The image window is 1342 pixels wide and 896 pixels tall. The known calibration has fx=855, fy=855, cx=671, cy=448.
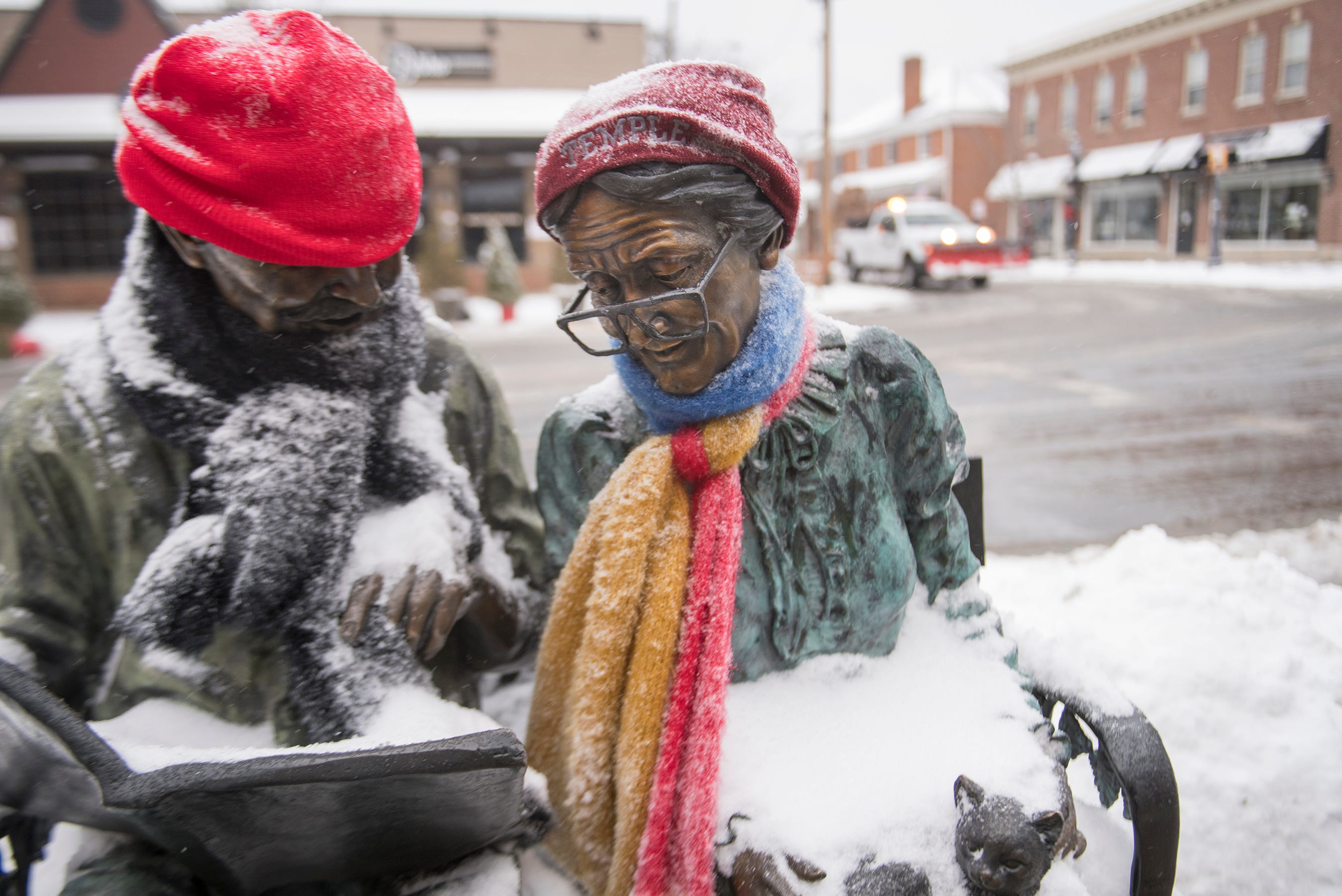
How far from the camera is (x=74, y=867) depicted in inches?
51.4

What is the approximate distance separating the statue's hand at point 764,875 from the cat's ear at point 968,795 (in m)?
0.23

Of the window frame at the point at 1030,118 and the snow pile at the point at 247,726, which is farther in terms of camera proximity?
the window frame at the point at 1030,118

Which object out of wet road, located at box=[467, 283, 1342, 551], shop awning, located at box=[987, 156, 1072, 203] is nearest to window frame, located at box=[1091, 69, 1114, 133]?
shop awning, located at box=[987, 156, 1072, 203]

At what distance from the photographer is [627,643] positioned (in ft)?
4.73

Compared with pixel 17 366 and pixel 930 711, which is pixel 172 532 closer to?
pixel 930 711

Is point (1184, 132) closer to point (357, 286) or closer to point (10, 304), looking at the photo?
point (10, 304)

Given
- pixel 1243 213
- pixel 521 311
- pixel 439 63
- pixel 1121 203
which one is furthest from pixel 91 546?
pixel 1121 203

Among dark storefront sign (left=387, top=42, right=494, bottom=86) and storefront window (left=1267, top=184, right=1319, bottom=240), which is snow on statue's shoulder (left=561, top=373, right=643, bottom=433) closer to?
dark storefront sign (left=387, top=42, right=494, bottom=86)

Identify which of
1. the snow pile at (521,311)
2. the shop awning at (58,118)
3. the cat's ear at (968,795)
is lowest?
the cat's ear at (968,795)

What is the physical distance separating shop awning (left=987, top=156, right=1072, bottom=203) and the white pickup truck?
38.8 feet

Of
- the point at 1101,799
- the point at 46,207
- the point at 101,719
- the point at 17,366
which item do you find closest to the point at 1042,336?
the point at 1101,799

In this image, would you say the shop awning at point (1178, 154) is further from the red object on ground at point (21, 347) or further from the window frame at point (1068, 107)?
the red object on ground at point (21, 347)

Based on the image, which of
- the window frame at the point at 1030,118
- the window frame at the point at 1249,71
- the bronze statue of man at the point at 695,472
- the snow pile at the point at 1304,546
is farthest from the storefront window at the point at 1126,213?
the bronze statue of man at the point at 695,472

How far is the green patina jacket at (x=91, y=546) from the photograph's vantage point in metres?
1.52
